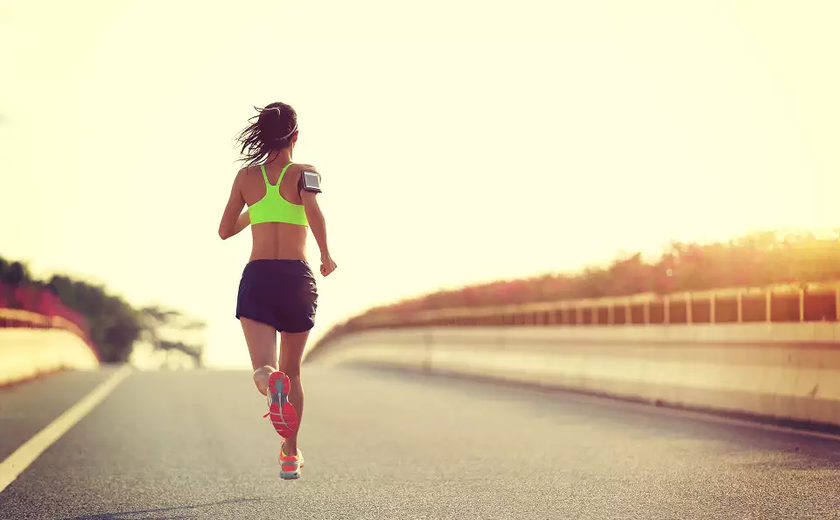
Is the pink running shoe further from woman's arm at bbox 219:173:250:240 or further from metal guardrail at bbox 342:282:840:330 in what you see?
metal guardrail at bbox 342:282:840:330

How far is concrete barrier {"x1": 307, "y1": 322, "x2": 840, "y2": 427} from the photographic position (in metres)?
11.0

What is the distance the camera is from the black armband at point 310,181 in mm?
6746

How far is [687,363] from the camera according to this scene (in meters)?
13.7

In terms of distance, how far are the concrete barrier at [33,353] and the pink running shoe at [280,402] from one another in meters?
12.9

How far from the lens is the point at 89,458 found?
9430mm

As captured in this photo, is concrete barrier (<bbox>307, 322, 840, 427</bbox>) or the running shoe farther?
concrete barrier (<bbox>307, 322, 840, 427</bbox>)

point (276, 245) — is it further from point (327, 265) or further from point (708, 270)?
point (708, 270)

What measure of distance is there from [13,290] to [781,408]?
1777 cm

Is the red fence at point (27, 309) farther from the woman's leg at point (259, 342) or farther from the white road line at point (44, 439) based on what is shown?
the woman's leg at point (259, 342)

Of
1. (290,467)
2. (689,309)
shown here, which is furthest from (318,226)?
(689,309)

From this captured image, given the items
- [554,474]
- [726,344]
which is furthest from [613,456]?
[726,344]

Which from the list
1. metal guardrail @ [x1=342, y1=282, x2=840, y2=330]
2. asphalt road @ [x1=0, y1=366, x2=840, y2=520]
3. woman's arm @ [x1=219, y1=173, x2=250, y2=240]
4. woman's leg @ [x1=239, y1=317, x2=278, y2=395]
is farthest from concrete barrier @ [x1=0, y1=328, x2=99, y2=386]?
woman's leg @ [x1=239, y1=317, x2=278, y2=395]

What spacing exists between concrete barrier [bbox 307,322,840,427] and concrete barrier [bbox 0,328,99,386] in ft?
25.8

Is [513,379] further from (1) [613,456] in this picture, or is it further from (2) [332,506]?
(2) [332,506]
